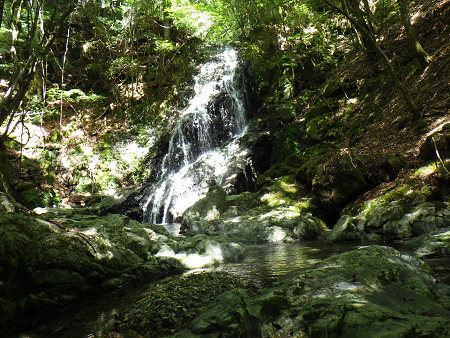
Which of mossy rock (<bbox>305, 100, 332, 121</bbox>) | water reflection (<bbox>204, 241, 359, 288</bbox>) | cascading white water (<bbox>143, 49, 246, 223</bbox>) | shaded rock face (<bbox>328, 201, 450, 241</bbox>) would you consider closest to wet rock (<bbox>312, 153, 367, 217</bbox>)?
shaded rock face (<bbox>328, 201, 450, 241</bbox>)

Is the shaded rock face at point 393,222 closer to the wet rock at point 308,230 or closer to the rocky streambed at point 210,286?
the rocky streambed at point 210,286

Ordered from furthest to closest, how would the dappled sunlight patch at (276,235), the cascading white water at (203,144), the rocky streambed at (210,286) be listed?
the cascading white water at (203,144), the dappled sunlight patch at (276,235), the rocky streambed at (210,286)

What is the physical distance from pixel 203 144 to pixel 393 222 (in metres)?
10.9

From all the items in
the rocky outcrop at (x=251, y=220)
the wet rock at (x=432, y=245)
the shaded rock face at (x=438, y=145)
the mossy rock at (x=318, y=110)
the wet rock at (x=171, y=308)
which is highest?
the mossy rock at (x=318, y=110)

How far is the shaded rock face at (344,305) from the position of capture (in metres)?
1.63

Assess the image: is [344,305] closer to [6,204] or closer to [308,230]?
[6,204]

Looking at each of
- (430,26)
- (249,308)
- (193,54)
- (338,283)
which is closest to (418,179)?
(338,283)

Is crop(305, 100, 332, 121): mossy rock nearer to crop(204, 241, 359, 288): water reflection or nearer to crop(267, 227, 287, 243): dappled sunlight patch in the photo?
crop(267, 227, 287, 243): dappled sunlight patch

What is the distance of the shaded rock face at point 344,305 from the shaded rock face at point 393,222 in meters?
2.54

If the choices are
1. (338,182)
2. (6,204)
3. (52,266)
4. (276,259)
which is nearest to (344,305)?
(276,259)

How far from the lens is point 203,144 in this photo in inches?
591

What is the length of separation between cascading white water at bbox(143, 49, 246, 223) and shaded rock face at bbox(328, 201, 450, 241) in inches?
285

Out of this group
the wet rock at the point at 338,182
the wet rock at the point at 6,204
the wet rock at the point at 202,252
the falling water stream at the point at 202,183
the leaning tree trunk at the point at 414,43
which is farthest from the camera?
the leaning tree trunk at the point at 414,43

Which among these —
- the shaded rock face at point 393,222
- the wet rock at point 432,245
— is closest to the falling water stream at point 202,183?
the shaded rock face at point 393,222
